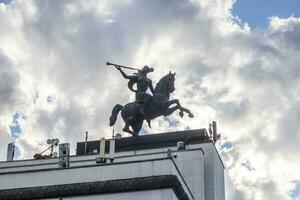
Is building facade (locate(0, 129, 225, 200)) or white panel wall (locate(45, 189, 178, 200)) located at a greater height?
building facade (locate(0, 129, 225, 200))

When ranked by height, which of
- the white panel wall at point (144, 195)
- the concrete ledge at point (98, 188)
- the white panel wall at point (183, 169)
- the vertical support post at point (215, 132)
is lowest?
the white panel wall at point (144, 195)

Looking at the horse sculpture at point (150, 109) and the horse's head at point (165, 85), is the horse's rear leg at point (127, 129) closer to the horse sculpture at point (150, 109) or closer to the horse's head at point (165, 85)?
the horse sculpture at point (150, 109)

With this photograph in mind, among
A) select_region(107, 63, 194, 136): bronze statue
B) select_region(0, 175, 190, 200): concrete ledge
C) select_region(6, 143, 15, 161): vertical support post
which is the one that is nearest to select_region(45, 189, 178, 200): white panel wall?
select_region(0, 175, 190, 200): concrete ledge

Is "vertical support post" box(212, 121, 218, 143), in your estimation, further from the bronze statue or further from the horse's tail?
the horse's tail

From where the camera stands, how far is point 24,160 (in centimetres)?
4966

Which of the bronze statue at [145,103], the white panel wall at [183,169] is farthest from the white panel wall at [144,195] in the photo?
the bronze statue at [145,103]

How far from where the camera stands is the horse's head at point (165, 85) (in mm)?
50750

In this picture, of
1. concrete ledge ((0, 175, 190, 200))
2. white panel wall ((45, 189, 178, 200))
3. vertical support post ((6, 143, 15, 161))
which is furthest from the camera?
vertical support post ((6, 143, 15, 161))

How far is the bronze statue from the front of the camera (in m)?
50.1

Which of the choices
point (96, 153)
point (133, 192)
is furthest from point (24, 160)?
point (133, 192)

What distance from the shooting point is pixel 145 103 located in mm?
50125

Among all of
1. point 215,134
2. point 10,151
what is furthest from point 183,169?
point 10,151

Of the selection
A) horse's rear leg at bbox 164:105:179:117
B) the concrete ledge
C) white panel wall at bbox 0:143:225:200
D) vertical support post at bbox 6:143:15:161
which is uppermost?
horse's rear leg at bbox 164:105:179:117

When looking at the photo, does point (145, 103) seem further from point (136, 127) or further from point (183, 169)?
point (183, 169)
